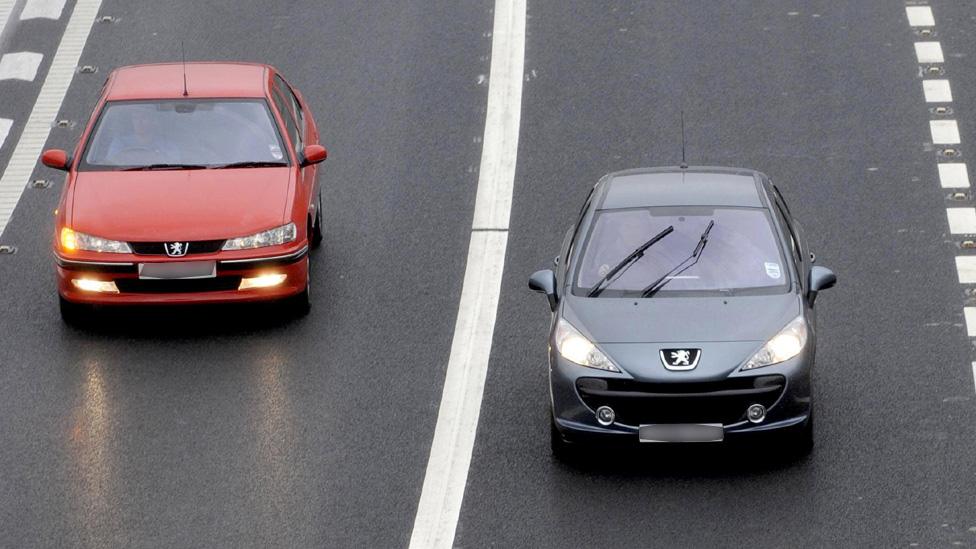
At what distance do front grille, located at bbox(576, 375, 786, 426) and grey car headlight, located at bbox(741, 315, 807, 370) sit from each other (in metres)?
0.12

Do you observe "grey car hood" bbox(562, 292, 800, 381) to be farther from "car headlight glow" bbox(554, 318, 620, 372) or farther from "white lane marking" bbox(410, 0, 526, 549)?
"white lane marking" bbox(410, 0, 526, 549)

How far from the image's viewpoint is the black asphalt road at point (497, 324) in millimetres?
12805

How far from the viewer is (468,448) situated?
45.3 ft

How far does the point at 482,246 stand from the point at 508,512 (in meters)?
5.10

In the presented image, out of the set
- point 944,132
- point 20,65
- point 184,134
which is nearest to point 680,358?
point 184,134

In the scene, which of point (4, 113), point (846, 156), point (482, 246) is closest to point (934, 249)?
point (846, 156)

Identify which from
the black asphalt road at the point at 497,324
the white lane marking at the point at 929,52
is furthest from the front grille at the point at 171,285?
the white lane marking at the point at 929,52

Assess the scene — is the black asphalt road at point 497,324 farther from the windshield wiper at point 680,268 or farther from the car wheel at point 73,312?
the windshield wiper at point 680,268

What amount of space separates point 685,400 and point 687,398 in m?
0.02

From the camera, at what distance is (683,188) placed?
48.8ft

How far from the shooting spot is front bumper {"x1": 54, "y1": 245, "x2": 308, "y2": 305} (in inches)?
614

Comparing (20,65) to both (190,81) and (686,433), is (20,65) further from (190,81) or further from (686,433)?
(686,433)

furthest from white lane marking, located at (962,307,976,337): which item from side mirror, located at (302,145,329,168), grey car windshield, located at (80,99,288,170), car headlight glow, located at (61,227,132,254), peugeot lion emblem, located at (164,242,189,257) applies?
car headlight glow, located at (61,227,132,254)

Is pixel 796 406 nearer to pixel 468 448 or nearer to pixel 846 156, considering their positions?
pixel 468 448
